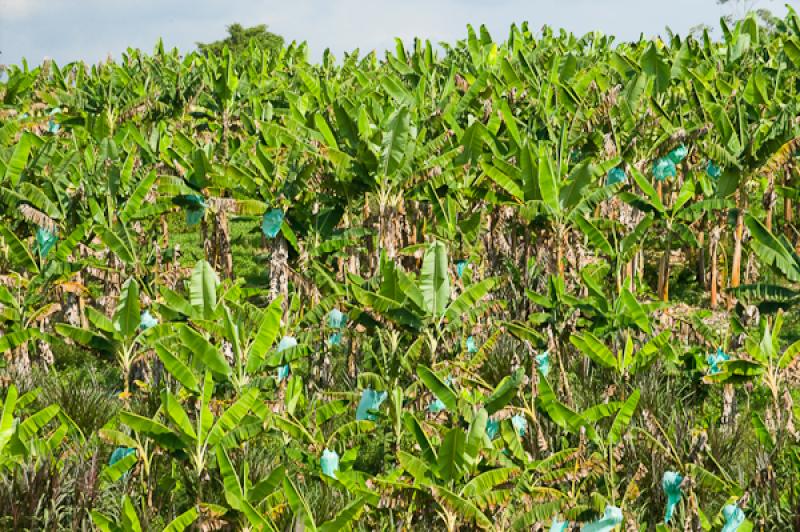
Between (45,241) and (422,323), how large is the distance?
3.63 metres

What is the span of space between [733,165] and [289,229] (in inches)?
152

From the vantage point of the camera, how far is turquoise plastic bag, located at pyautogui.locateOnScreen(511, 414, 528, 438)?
4703 millimetres

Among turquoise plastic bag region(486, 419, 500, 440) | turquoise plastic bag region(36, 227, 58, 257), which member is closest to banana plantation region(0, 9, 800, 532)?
turquoise plastic bag region(486, 419, 500, 440)

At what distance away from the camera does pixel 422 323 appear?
5.32m

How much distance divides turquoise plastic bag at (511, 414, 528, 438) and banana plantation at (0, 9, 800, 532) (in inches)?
1.0

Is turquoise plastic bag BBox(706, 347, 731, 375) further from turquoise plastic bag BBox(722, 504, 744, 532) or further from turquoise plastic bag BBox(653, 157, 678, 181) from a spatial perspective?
turquoise plastic bag BBox(653, 157, 678, 181)

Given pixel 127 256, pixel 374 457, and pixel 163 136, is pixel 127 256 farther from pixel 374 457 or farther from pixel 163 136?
pixel 163 136

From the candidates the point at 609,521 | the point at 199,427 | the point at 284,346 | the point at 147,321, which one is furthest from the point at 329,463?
the point at 147,321

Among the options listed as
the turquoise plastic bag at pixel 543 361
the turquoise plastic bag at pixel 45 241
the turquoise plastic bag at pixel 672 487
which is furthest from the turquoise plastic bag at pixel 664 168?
the turquoise plastic bag at pixel 45 241

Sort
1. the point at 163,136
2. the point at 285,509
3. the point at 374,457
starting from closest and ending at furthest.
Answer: the point at 285,509 → the point at 374,457 → the point at 163,136

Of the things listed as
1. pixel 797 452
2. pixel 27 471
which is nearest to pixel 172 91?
pixel 27 471

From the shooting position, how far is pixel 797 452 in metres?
4.68

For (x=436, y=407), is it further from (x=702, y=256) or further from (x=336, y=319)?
(x=702, y=256)

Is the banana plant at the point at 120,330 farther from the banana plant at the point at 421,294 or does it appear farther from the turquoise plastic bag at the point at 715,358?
the turquoise plastic bag at the point at 715,358
